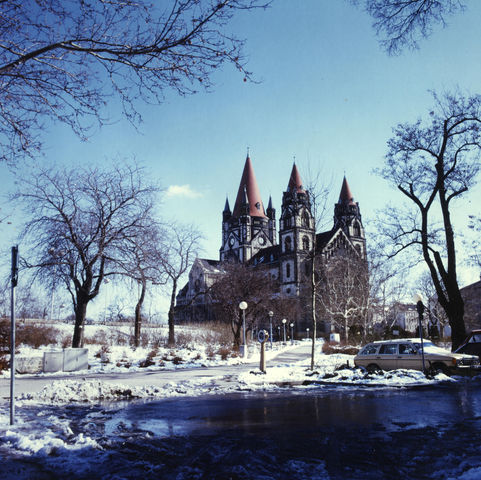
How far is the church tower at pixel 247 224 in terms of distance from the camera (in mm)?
101562

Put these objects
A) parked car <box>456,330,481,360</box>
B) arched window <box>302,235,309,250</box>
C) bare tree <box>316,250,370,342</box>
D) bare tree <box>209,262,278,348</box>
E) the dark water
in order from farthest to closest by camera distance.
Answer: arched window <box>302,235,309,250</box>, bare tree <box>316,250,370,342</box>, bare tree <box>209,262,278,348</box>, parked car <box>456,330,481,360</box>, the dark water

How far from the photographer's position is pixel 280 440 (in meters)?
5.79

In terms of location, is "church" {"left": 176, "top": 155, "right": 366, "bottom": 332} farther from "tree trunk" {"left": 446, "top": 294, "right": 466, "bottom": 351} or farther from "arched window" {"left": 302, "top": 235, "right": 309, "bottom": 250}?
"tree trunk" {"left": 446, "top": 294, "right": 466, "bottom": 351}

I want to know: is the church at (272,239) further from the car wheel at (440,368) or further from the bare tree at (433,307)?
the car wheel at (440,368)

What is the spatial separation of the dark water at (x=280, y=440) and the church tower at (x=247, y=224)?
298 ft

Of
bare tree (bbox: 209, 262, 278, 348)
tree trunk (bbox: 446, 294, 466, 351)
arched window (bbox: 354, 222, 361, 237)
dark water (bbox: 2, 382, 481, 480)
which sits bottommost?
dark water (bbox: 2, 382, 481, 480)

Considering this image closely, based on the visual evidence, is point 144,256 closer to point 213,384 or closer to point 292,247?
point 213,384

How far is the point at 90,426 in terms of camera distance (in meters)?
6.98

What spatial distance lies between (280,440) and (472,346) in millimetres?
15126

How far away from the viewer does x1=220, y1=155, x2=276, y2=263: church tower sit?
102m

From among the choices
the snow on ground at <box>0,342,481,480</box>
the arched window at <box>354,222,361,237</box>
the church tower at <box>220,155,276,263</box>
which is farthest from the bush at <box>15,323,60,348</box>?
the arched window at <box>354,222,361,237</box>

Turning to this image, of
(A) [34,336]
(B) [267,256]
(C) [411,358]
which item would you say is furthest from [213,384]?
(B) [267,256]

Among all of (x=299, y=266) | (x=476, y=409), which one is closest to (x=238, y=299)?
(x=476, y=409)

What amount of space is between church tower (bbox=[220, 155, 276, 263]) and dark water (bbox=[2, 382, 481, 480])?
298ft
